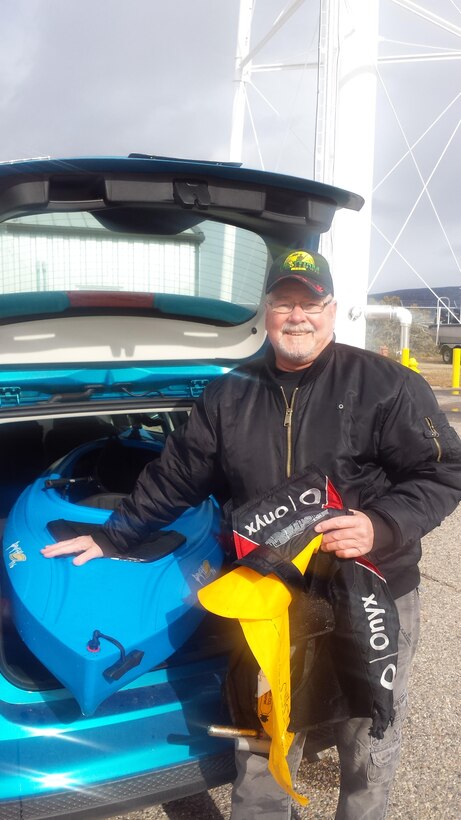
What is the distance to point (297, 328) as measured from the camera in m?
1.86

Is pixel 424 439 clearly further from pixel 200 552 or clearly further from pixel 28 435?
pixel 28 435

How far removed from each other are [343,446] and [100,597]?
0.90 m

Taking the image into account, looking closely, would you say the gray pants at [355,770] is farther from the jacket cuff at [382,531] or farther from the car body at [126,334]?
the jacket cuff at [382,531]

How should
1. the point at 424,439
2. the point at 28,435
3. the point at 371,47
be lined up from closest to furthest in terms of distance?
the point at 424,439
the point at 28,435
the point at 371,47

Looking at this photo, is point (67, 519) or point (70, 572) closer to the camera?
Answer: point (70, 572)

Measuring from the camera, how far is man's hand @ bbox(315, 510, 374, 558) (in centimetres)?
161

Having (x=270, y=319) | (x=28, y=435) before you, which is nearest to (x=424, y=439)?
(x=270, y=319)

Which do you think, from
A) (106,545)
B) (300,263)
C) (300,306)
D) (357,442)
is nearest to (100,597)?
(106,545)

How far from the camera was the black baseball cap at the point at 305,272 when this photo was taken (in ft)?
6.17

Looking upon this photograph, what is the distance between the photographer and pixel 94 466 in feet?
10.2

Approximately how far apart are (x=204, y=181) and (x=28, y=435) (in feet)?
7.48

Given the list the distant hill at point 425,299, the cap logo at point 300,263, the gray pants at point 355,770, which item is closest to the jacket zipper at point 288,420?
the cap logo at point 300,263

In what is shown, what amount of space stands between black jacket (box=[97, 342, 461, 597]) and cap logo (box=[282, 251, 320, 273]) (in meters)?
0.24

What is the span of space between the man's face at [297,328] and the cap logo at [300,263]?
43 mm
